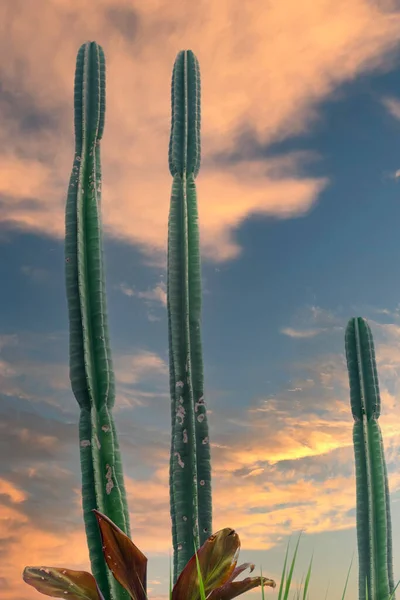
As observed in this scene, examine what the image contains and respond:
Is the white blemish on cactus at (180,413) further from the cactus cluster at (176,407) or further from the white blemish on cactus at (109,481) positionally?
the white blemish on cactus at (109,481)

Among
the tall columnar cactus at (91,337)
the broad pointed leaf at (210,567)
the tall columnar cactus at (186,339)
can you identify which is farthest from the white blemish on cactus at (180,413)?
the broad pointed leaf at (210,567)

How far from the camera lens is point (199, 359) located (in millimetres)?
3965

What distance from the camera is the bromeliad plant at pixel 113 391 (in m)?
3.18

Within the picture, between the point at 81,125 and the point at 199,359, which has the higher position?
the point at 81,125

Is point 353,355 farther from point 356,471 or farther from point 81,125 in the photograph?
point 81,125

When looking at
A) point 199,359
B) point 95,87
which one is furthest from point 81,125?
point 199,359

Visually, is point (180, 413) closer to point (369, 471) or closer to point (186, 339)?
point (186, 339)

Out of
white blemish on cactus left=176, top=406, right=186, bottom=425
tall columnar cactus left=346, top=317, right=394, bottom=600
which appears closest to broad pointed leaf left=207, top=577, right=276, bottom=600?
white blemish on cactus left=176, top=406, right=186, bottom=425

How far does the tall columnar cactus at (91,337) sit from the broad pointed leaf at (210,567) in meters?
0.38

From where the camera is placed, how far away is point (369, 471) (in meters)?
4.14

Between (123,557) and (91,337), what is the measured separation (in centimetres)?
114

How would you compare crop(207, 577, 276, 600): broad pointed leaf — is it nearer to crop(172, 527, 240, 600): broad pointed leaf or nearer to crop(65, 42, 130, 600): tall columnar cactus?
crop(172, 527, 240, 600): broad pointed leaf

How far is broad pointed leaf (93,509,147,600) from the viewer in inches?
123

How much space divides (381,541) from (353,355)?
3.55 feet
